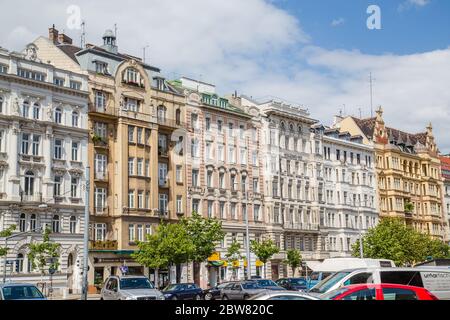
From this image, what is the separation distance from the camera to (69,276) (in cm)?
4928

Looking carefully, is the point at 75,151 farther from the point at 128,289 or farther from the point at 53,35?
the point at 128,289

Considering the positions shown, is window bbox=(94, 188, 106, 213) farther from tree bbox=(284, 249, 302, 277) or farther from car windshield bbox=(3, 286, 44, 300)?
car windshield bbox=(3, 286, 44, 300)

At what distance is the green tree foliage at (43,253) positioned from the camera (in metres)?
43.9

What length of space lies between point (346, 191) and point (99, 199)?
37562 mm

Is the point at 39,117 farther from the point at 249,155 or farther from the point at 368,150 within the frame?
the point at 368,150

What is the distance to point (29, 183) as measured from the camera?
158ft

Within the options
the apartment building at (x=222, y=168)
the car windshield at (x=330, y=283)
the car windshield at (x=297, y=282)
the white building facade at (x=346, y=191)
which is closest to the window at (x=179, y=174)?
the apartment building at (x=222, y=168)

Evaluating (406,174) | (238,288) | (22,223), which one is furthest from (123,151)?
(406,174)

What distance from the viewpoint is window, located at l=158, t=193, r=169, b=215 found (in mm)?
57719

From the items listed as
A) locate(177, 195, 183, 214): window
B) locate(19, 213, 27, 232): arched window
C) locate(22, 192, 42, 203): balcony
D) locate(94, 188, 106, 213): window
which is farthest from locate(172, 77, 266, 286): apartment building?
locate(19, 213, 27, 232): arched window

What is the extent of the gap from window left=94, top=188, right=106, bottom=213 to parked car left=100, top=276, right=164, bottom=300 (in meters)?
26.2
